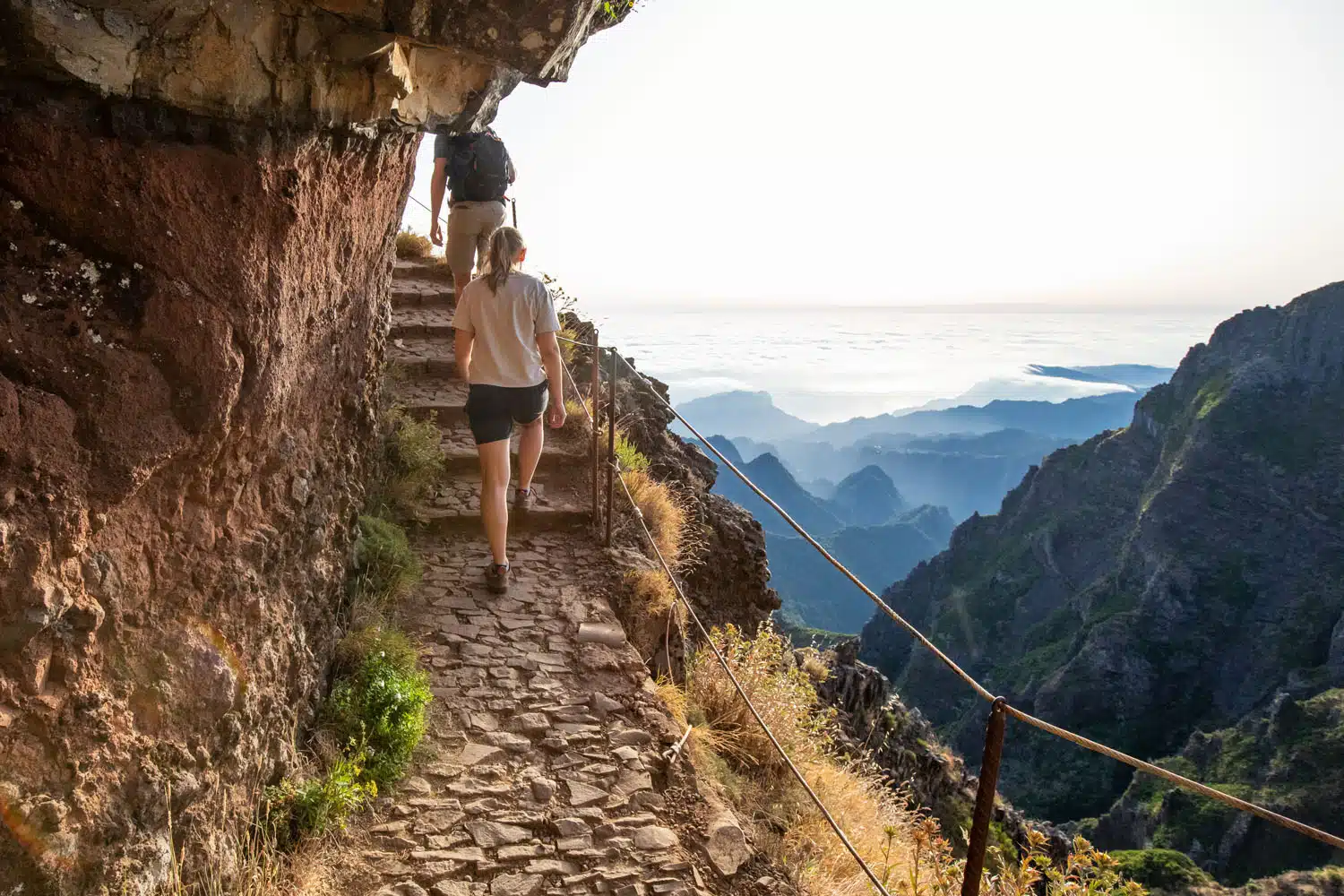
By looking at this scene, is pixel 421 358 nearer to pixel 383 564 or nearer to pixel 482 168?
pixel 482 168

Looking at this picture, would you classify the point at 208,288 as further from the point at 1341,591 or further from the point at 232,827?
the point at 1341,591

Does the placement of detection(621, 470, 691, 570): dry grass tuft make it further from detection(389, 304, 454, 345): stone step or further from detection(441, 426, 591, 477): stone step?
detection(389, 304, 454, 345): stone step

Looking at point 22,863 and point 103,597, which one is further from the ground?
point 103,597

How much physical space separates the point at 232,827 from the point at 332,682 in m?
1.11

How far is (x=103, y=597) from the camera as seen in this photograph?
216 centimetres

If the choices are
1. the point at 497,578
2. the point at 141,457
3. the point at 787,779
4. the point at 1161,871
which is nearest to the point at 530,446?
the point at 497,578

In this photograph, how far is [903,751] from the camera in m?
14.9

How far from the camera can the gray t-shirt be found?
480 centimetres

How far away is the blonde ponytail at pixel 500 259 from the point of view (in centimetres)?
476

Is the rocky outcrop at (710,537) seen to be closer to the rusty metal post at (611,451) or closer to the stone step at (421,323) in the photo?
the stone step at (421,323)

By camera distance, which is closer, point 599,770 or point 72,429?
point 72,429

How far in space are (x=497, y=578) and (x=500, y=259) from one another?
204 centimetres

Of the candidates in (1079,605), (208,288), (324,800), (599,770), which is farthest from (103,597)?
(1079,605)

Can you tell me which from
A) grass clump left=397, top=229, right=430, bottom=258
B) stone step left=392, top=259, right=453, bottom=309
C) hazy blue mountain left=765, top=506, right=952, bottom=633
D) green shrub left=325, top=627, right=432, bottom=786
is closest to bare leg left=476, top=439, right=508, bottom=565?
green shrub left=325, top=627, right=432, bottom=786
